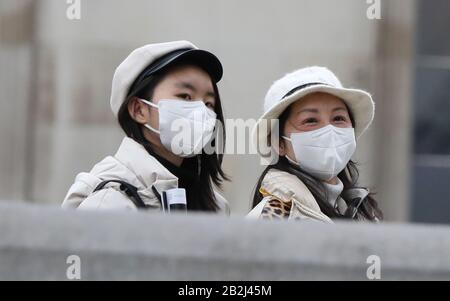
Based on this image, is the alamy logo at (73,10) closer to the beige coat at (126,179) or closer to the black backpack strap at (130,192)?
the beige coat at (126,179)

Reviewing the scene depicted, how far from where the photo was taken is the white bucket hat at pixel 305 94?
406cm

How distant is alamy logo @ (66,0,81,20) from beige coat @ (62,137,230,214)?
18.3ft

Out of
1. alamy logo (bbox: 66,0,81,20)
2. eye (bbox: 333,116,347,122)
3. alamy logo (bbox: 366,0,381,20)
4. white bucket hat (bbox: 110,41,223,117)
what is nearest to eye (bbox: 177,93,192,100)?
white bucket hat (bbox: 110,41,223,117)


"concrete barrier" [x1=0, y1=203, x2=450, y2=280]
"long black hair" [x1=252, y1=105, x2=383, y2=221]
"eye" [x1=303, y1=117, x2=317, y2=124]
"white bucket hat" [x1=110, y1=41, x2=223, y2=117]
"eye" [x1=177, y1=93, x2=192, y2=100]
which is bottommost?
"long black hair" [x1=252, y1=105, x2=383, y2=221]

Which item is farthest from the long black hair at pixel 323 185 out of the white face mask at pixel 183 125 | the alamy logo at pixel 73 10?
the alamy logo at pixel 73 10

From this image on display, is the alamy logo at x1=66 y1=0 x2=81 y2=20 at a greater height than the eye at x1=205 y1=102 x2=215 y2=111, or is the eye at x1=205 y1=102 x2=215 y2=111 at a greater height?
the alamy logo at x1=66 y1=0 x2=81 y2=20

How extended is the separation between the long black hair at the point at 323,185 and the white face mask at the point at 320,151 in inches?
1.4

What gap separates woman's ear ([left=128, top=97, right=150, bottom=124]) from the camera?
4.09 meters

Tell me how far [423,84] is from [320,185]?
6.56 m

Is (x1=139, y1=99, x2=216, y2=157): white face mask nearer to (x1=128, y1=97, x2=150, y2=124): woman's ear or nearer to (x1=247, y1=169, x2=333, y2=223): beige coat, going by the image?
(x1=128, y1=97, x2=150, y2=124): woman's ear

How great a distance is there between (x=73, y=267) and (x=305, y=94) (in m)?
1.60

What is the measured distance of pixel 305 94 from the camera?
4.07 m
